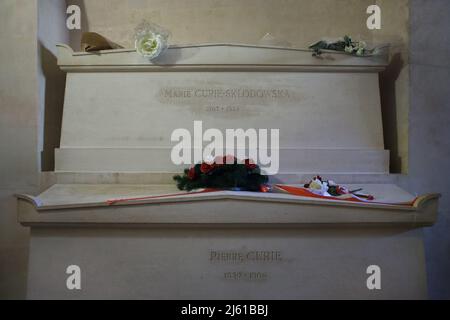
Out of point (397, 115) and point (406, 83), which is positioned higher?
point (406, 83)

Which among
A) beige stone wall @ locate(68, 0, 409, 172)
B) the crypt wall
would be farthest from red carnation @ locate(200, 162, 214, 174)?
beige stone wall @ locate(68, 0, 409, 172)

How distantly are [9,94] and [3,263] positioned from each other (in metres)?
1.45

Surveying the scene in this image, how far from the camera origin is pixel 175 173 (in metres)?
3.58

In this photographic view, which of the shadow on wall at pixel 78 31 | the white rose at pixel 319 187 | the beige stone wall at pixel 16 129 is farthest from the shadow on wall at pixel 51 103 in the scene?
the white rose at pixel 319 187

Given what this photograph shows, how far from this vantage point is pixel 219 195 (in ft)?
9.32

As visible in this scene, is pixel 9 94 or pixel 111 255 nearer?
pixel 111 255

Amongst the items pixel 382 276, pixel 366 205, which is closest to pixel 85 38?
pixel 366 205

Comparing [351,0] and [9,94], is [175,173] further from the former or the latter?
[351,0]

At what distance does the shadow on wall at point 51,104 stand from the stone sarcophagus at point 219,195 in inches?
8.3

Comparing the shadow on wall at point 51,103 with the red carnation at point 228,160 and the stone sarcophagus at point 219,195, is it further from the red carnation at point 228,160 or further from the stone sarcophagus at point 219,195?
the red carnation at point 228,160

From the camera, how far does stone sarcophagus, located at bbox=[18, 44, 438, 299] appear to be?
9.37 ft

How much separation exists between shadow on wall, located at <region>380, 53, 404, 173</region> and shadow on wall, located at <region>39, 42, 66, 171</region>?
313 centimetres

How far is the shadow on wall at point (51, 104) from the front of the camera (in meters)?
3.82

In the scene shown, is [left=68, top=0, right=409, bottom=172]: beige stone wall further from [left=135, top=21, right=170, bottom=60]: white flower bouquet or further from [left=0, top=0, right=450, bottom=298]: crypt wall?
[left=135, top=21, right=170, bottom=60]: white flower bouquet
